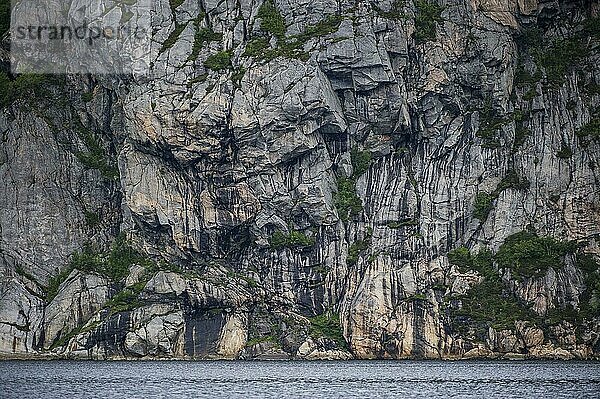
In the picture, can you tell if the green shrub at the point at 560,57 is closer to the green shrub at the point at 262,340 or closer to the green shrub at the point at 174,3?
the green shrub at the point at 174,3

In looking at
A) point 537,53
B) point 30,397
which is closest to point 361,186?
point 537,53

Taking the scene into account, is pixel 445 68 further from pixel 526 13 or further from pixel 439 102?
pixel 526 13

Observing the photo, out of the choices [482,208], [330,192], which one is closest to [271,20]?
[330,192]

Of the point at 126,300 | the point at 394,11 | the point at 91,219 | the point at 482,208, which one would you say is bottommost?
the point at 126,300

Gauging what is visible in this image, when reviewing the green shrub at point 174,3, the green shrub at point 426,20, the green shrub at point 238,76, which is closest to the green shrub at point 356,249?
the green shrub at point 238,76

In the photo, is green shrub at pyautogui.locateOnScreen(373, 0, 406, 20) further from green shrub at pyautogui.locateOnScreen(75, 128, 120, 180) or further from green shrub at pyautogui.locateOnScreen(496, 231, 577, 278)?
green shrub at pyautogui.locateOnScreen(75, 128, 120, 180)

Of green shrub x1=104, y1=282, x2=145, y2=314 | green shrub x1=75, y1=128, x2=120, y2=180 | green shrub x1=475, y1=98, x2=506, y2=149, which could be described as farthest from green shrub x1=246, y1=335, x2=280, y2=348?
green shrub x1=475, y1=98, x2=506, y2=149

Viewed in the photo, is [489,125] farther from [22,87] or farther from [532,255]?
[22,87]
